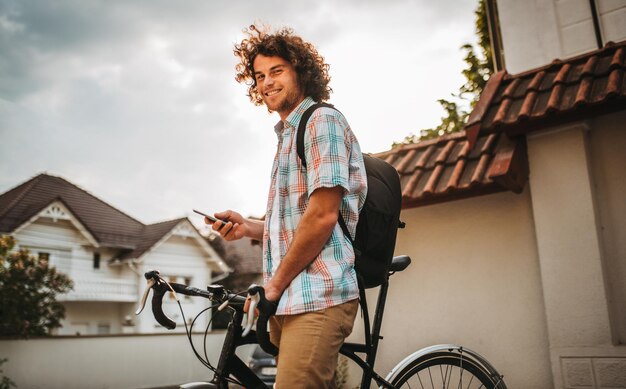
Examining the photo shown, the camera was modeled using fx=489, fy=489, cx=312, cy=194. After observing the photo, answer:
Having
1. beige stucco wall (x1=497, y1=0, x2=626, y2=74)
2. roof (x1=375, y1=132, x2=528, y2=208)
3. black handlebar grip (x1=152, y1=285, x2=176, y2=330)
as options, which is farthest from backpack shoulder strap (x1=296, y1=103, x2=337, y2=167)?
beige stucco wall (x1=497, y1=0, x2=626, y2=74)

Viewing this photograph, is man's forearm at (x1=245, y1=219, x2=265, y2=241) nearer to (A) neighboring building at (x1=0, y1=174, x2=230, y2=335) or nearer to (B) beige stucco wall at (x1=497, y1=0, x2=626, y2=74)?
(B) beige stucco wall at (x1=497, y1=0, x2=626, y2=74)

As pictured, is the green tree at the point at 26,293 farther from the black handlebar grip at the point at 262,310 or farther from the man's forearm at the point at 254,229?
the black handlebar grip at the point at 262,310

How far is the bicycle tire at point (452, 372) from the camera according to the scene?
8.51 ft

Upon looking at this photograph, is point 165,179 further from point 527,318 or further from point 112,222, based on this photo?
point 527,318

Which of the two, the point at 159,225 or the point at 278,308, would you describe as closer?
the point at 278,308

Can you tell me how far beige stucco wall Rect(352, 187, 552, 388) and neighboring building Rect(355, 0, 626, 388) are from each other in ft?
0.04

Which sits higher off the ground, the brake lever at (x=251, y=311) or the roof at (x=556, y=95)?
the roof at (x=556, y=95)

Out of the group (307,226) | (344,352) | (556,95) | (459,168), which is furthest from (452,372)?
(556,95)

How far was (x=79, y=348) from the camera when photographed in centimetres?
1320

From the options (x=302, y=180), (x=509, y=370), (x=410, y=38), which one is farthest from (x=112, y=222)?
(x=302, y=180)

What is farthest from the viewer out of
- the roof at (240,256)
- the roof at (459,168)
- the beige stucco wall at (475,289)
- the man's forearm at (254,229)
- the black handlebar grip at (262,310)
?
the roof at (240,256)

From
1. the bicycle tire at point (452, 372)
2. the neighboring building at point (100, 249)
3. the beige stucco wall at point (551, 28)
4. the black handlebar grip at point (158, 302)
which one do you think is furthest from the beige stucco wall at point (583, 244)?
the neighboring building at point (100, 249)

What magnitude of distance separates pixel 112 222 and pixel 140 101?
43.0ft

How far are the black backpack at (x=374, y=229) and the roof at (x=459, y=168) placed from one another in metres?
2.59
